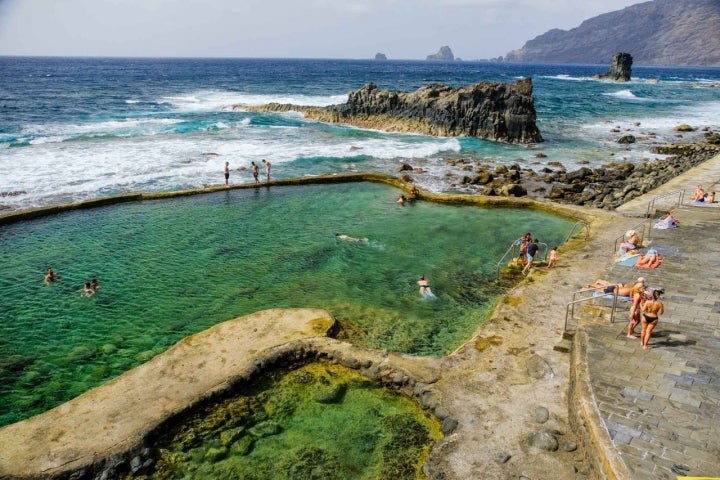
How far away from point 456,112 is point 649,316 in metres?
48.2

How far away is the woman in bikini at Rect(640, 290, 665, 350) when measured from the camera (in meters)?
13.4

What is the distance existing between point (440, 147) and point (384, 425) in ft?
137

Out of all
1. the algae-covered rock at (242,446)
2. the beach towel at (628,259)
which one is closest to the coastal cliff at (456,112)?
the beach towel at (628,259)

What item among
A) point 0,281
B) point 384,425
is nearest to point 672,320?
point 384,425

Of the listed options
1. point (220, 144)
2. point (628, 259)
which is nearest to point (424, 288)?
point (628, 259)

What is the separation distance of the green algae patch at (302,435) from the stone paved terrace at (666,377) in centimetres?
424

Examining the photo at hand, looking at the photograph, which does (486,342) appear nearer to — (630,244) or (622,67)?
(630,244)

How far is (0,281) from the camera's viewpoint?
21.0 metres

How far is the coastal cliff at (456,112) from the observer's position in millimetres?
55562

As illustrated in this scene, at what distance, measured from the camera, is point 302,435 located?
1286cm

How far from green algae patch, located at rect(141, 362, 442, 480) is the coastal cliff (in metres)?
46.7

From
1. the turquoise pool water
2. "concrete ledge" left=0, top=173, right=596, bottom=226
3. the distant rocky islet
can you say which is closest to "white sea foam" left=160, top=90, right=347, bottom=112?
the distant rocky islet

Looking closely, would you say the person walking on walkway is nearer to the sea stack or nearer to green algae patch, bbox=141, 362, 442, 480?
green algae patch, bbox=141, 362, 442, 480

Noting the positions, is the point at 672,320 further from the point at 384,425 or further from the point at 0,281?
the point at 0,281
